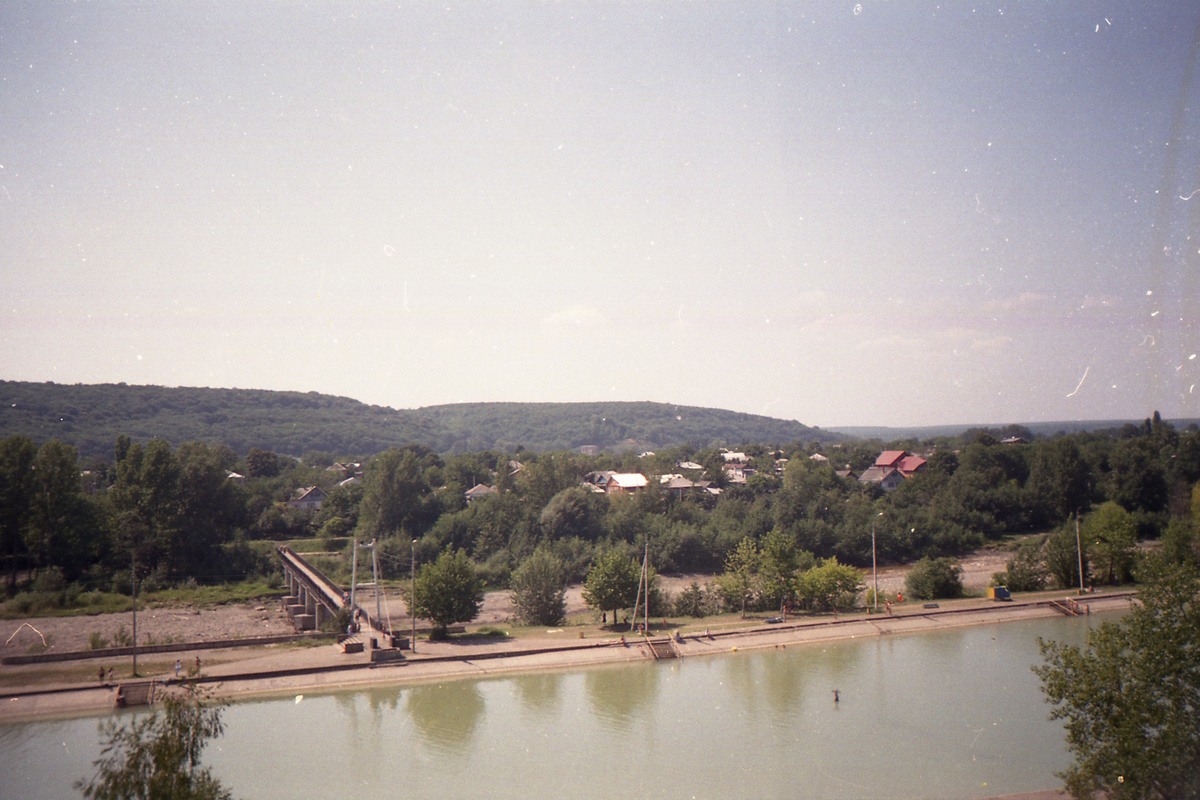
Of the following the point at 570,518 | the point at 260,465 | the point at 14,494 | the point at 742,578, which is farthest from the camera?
the point at 260,465

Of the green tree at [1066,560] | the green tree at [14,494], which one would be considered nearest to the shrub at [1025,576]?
the green tree at [1066,560]

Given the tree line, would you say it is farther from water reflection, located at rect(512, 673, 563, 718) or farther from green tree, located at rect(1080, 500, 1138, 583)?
water reflection, located at rect(512, 673, 563, 718)

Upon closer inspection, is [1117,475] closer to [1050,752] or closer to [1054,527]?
[1054,527]

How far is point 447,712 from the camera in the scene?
20906mm

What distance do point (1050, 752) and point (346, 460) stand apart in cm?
10690

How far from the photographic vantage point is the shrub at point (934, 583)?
33.9 m

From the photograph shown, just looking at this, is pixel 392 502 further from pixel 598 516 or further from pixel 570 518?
pixel 598 516

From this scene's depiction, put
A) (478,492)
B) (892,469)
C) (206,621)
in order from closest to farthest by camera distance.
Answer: (206,621), (478,492), (892,469)

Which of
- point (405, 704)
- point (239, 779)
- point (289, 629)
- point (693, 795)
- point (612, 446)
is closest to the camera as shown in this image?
point (693, 795)

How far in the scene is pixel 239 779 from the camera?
1655 centimetres

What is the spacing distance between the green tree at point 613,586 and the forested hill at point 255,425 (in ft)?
129

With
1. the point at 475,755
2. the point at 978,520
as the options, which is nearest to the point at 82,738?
the point at 475,755

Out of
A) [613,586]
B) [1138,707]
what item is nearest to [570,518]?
[613,586]

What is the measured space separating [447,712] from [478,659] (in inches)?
158
